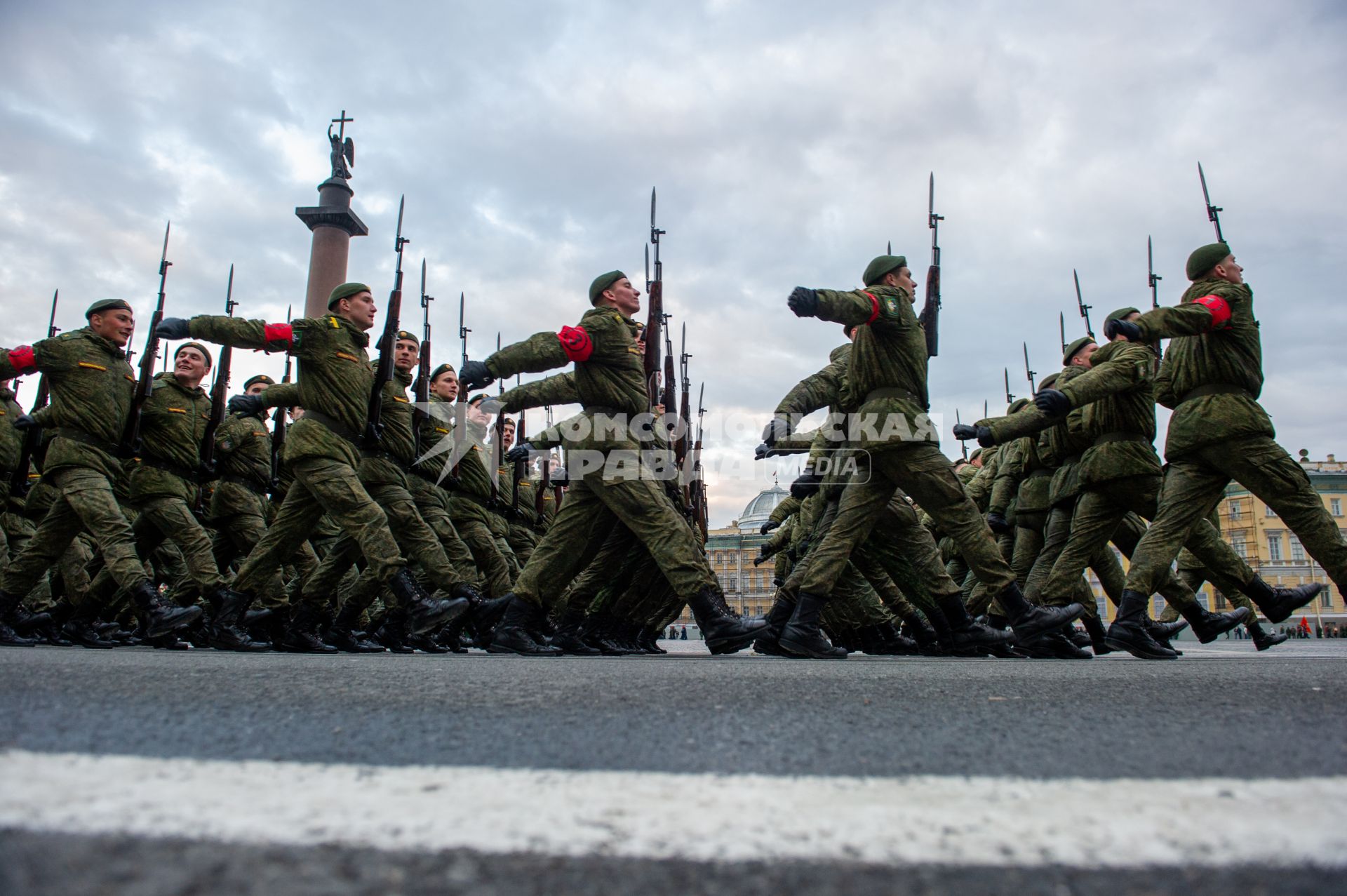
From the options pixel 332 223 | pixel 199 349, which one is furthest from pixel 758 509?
pixel 199 349

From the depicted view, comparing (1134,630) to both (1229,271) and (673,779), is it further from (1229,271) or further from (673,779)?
(673,779)

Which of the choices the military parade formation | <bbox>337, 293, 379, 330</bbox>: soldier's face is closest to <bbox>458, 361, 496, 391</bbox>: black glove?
the military parade formation

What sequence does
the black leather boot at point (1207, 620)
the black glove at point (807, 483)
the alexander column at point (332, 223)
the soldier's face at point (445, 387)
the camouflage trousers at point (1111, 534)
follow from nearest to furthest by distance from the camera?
the camouflage trousers at point (1111, 534) → the black leather boot at point (1207, 620) → the black glove at point (807, 483) → the soldier's face at point (445, 387) → the alexander column at point (332, 223)

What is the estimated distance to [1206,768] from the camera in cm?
128

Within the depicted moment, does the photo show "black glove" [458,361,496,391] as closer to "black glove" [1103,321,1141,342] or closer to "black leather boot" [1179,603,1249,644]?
"black glove" [1103,321,1141,342]

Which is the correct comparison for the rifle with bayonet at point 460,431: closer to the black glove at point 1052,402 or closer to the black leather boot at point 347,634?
the black leather boot at point 347,634

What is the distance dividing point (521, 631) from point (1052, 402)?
3.39 metres

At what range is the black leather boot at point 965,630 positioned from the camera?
5242 mm

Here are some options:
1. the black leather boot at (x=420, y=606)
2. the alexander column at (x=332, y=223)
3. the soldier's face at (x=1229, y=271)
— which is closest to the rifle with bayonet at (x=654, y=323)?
the black leather boot at (x=420, y=606)

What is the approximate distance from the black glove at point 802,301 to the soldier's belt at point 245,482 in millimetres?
5154

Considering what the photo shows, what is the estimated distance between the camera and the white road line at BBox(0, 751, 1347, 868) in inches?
34.7

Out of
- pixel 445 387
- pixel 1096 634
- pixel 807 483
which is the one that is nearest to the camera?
pixel 807 483

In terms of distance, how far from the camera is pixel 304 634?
247 inches

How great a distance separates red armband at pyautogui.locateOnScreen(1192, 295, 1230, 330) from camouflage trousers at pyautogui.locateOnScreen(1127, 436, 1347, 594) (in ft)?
2.19
